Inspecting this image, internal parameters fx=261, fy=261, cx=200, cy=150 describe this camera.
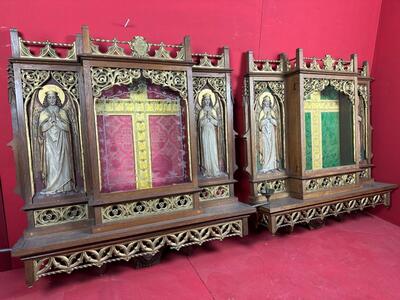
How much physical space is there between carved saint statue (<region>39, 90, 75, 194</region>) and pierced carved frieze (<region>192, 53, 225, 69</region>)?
999mm

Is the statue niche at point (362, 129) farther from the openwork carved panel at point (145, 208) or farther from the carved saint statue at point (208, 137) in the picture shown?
the openwork carved panel at point (145, 208)

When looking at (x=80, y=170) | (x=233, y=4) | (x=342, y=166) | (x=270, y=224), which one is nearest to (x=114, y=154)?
(x=80, y=170)

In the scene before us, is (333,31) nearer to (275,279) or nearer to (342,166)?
(342,166)

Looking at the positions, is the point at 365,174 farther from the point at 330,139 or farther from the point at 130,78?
the point at 130,78

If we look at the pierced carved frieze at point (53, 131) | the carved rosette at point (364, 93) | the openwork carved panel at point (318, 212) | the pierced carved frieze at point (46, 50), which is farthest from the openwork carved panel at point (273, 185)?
the pierced carved frieze at point (46, 50)

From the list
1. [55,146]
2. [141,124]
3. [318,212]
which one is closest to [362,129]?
[318,212]

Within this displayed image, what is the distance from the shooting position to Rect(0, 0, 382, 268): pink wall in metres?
1.68

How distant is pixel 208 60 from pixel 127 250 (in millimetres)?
1461

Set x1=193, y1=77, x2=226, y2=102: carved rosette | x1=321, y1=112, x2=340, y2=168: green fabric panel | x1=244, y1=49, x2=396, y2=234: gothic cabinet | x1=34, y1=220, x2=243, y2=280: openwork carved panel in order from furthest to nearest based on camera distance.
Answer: x1=321, y1=112, x2=340, y2=168: green fabric panel → x1=244, y1=49, x2=396, y2=234: gothic cabinet → x1=193, y1=77, x2=226, y2=102: carved rosette → x1=34, y1=220, x2=243, y2=280: openwork carved panel

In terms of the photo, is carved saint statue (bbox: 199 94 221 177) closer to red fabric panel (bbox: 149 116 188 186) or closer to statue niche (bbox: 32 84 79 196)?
red fabric panel (bbox: 149 116 188 186)

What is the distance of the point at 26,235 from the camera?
1524 millimetres

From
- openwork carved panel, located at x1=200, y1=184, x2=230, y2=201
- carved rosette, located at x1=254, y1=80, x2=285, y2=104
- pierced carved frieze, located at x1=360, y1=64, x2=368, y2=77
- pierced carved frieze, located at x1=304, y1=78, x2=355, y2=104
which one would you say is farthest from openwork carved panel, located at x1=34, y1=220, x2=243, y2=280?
pierced carved frieze, located at x1=360, y1=64, x2=368, y2=77

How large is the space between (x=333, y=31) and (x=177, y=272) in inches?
103

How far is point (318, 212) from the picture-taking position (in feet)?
7.21
